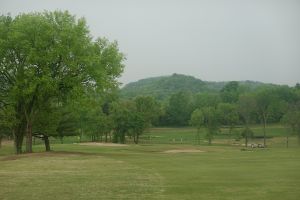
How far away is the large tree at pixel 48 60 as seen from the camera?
38.3 metres

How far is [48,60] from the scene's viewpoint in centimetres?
3825

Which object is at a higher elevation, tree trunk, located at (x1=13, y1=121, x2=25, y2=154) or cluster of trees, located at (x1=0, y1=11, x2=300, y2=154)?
cluster of trees, located at (x1=0, y1=11, x2=300, y2=154)

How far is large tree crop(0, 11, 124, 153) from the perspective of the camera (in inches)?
1508

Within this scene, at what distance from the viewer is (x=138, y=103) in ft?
321

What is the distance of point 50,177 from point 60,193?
16.9 feet

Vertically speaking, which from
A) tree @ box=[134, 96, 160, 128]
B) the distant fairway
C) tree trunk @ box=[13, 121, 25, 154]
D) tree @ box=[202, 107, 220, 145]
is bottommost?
the distant fairway

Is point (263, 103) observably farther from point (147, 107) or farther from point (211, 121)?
point (147, 107)

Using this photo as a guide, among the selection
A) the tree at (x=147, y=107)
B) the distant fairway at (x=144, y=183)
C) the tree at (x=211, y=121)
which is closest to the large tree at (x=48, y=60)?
the distant fairway at (x=144, y=183)

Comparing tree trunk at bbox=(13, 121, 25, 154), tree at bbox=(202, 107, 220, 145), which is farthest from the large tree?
tree at bbox=(202, 107, 220, 145)

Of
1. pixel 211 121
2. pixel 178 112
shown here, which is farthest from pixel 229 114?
pixel 178 112

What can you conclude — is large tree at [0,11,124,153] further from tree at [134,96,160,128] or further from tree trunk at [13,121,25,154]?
tree at [134,96,160,128]

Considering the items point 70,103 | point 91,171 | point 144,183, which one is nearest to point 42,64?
point 70,103

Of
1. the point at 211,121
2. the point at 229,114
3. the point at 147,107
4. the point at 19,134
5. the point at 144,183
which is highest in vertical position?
the point at 147,107

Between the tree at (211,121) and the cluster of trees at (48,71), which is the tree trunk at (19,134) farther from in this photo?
the tree at (211,121)
